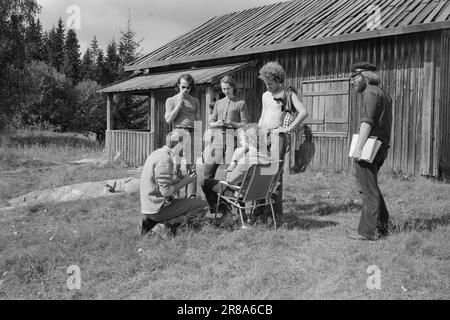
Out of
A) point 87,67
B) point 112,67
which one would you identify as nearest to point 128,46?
point 112,67

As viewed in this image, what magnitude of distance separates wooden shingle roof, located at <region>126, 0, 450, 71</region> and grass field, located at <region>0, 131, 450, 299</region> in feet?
13.9

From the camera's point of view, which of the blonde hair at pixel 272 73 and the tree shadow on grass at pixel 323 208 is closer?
the blonde hair at pixel 272 73

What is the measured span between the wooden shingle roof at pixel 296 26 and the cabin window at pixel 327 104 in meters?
1.04

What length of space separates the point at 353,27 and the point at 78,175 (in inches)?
287

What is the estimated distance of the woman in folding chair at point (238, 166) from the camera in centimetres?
499

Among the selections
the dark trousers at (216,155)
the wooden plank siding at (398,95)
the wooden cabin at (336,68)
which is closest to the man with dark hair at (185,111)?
the dark trousers at (216,155)

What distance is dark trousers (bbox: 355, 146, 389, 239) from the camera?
439 centimetres

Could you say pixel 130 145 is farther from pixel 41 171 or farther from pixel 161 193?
pixel 161 193

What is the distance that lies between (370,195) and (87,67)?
4657 cm

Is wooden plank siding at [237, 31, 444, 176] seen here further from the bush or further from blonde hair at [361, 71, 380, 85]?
the bush

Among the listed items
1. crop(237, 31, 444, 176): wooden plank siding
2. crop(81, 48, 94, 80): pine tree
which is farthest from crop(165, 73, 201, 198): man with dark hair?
crop(81, 48, 94, 80): pine tree

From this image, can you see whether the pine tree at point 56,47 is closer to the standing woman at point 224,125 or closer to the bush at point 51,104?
the bush at point 51,104
